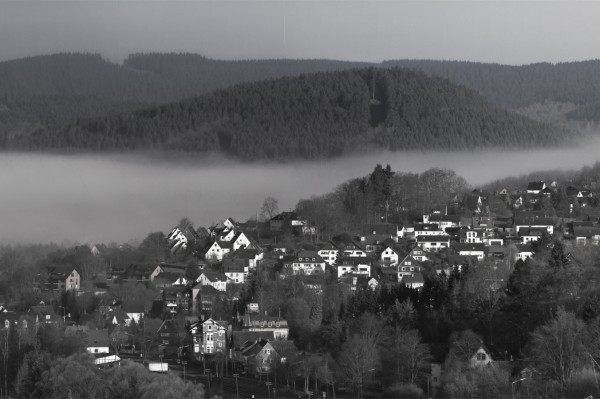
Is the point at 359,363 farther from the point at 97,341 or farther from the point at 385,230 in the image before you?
the point at 385,230

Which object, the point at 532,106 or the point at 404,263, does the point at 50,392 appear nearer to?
the point at 404,263

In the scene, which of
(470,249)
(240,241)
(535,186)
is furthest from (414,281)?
(535,186)

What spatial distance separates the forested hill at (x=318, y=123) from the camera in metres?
98.8

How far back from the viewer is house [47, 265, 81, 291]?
56656 millimetres

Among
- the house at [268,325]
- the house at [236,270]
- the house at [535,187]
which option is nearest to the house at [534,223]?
the house at [535,187]

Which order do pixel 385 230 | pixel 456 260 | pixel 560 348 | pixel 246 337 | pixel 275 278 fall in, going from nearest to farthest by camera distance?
pixel 560 348 < pixel 246 337 < pixel 275 278 < pixel 456 260 < pixel 385 230

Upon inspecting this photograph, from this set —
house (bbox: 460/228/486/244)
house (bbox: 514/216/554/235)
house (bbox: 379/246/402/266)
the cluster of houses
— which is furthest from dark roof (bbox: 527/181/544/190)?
house (bbox: 379/246/402/266)

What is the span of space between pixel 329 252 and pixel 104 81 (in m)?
73.2

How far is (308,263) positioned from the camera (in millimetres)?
54844

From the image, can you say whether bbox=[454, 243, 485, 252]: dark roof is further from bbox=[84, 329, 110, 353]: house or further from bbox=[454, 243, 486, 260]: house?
bbox=[84, 329, 110, 353]: house

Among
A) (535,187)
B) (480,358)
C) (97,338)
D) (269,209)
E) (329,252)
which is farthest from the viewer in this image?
(535,187)

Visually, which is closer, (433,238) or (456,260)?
(456,260)

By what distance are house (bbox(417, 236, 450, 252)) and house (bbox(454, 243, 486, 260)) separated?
138 cm

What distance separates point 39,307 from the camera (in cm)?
5125
